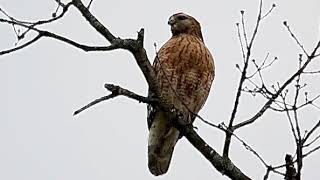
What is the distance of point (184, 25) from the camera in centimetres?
826

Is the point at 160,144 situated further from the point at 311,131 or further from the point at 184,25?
the point at 311,131

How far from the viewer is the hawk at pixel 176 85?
24.3 feet

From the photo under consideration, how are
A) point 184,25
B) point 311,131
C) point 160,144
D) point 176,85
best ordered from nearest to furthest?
point 311,131
point 176,85
point 160,144
point 184,25

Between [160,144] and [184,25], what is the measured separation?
1.57 meters

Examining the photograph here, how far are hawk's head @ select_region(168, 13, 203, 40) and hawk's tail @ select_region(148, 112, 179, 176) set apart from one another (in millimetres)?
1264

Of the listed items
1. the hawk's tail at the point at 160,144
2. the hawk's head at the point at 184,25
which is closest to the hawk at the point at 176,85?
the hawk's tail at the point at 160,144

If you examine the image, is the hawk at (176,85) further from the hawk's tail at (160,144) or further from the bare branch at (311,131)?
the bare branch at (311,131)

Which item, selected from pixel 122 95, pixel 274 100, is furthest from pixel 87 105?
pixel 274 100

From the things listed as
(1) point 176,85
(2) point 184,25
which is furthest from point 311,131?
(2) point 184,25

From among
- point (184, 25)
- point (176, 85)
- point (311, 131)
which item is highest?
point (184, 25)

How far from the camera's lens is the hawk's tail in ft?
24.6

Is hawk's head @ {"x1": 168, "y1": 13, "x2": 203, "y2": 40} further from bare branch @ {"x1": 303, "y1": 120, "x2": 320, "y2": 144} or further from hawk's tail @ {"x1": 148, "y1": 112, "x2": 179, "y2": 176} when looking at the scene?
bare branch @ {"x1": 303, "y1": 120, "x2": 320, "y2": 144}

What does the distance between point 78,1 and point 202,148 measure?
146cm

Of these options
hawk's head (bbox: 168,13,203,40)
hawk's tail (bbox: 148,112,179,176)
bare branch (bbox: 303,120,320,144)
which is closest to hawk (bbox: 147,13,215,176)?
hawk's tail (bbox: 148,112,179,176)
